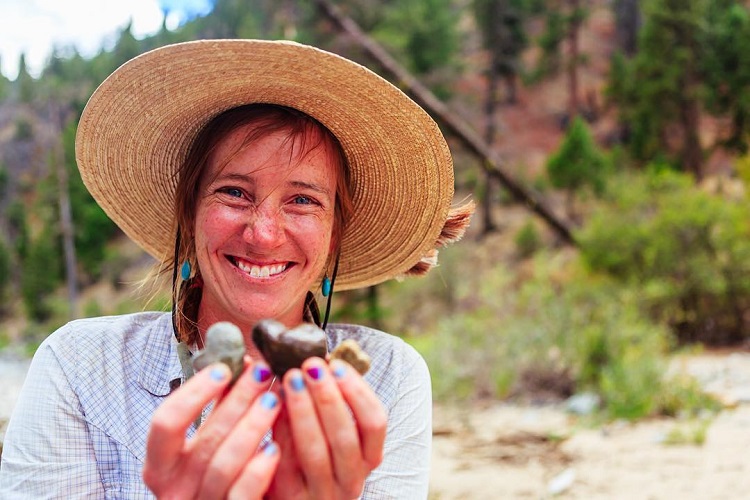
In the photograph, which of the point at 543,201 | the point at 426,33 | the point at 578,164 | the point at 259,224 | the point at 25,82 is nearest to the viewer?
the point at 259,224

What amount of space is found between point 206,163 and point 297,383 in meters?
0.96

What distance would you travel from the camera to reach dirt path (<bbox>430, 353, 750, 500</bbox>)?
4824 millimetres

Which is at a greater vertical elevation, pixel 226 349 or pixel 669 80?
pixel 669 80

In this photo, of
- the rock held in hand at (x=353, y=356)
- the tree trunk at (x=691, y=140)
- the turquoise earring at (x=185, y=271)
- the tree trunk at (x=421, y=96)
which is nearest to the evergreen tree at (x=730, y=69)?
the tree trunk at (x=691, y=140)

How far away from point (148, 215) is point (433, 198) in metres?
0.91

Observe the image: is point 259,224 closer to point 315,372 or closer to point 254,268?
point 254,268

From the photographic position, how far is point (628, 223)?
42.5 ft

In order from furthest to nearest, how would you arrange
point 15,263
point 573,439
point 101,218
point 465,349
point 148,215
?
point 15,263
point 101,218
point 465,349
point 573,439
point 148,215

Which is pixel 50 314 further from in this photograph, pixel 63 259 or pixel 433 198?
pixel 433 198

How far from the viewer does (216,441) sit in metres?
1.11

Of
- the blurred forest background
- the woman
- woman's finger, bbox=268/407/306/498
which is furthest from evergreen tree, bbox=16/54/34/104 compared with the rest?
woman's finger, bbox=268/407/306/498

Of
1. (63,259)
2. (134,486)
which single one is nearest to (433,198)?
(134,486)

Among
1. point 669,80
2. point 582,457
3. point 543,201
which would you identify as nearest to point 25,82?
point 669,80

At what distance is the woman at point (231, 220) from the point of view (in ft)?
5.47
